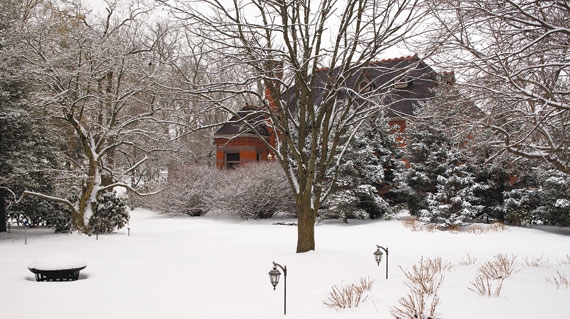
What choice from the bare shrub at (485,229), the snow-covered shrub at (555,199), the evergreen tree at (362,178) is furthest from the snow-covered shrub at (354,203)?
the snow-covered shrub at (555,199)

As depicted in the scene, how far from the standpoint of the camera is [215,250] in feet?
42.9

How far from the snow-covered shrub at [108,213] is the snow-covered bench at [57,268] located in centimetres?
768

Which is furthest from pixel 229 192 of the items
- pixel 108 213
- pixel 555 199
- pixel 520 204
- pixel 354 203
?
pixel 555 199

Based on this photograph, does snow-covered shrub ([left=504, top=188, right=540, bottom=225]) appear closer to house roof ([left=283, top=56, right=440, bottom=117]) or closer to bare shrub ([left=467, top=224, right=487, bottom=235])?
bare shrub ([left=467, top=224, right=487, bottom=235])

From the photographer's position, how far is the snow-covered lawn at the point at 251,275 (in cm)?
634

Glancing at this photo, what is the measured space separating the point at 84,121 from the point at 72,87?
367cm

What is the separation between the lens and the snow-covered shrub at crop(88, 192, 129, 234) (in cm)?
1674

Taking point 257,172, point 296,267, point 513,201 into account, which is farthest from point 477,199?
point 296,267

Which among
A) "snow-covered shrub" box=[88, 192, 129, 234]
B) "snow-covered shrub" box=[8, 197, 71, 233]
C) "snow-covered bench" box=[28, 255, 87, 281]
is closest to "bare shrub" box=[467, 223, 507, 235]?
"snow-covered shrub" box=[88, 192, 129, 234]

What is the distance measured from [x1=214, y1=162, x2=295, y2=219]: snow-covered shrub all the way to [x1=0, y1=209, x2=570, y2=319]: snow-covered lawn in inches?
217

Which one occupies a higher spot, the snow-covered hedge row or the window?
the window

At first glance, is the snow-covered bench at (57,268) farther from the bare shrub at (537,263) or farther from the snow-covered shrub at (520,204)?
the snow-covered shrub at (520,204)

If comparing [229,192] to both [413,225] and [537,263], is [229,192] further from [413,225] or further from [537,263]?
[537,263]

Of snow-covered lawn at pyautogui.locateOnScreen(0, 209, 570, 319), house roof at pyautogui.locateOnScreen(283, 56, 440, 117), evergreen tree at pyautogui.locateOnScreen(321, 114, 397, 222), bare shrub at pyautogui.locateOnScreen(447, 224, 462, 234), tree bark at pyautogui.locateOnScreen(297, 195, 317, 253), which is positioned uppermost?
house roof at pyautogui.locateOnScreen(283, 56, 440, 117)
